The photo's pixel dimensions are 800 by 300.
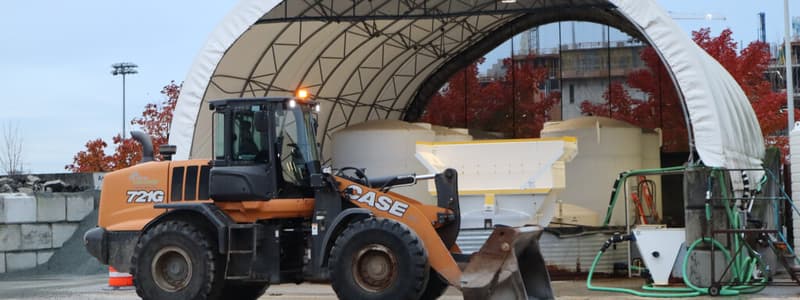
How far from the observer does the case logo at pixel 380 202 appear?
1534 cm

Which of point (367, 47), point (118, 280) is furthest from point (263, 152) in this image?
point (367, 47)

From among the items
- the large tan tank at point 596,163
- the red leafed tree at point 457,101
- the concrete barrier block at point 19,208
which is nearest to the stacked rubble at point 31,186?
the concrete barrier block at point 19,208

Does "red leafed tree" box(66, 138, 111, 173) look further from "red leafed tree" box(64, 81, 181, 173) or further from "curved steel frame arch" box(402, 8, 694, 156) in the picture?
"curved steel frame arch" box(402, 8, 694, 156)

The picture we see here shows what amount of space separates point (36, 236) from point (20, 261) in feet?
2.19

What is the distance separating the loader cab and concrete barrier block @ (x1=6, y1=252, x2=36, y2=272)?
1156cm

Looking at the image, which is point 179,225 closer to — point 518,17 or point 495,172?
point 495,172

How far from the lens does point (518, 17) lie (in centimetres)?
3325

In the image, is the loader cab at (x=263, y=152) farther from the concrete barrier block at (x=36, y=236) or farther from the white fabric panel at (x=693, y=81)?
the concrete barrier block at (x=36, y=236)

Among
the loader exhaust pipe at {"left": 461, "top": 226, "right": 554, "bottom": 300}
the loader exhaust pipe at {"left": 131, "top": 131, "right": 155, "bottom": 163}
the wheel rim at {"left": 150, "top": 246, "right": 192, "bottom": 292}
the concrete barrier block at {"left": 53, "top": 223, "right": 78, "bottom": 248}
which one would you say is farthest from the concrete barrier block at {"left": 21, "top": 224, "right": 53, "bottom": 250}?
the loader exhaust pipe at {"left": 461, "top": 226, "right": 554, "bottom": 300}

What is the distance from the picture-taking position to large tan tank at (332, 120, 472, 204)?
27453mm

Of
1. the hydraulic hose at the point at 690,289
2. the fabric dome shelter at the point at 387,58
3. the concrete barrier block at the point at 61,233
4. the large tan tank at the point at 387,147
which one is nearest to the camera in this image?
the hydraulic hose at the point at 690,289

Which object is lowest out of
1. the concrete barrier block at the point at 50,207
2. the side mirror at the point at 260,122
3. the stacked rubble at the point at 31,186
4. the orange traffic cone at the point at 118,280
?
the orange traffic cone at the point at 118,280

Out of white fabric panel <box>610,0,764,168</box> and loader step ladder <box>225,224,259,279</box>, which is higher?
white fabric panel <box>610,0,764,168</box>

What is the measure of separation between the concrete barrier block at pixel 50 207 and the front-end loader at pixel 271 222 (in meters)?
10.7
